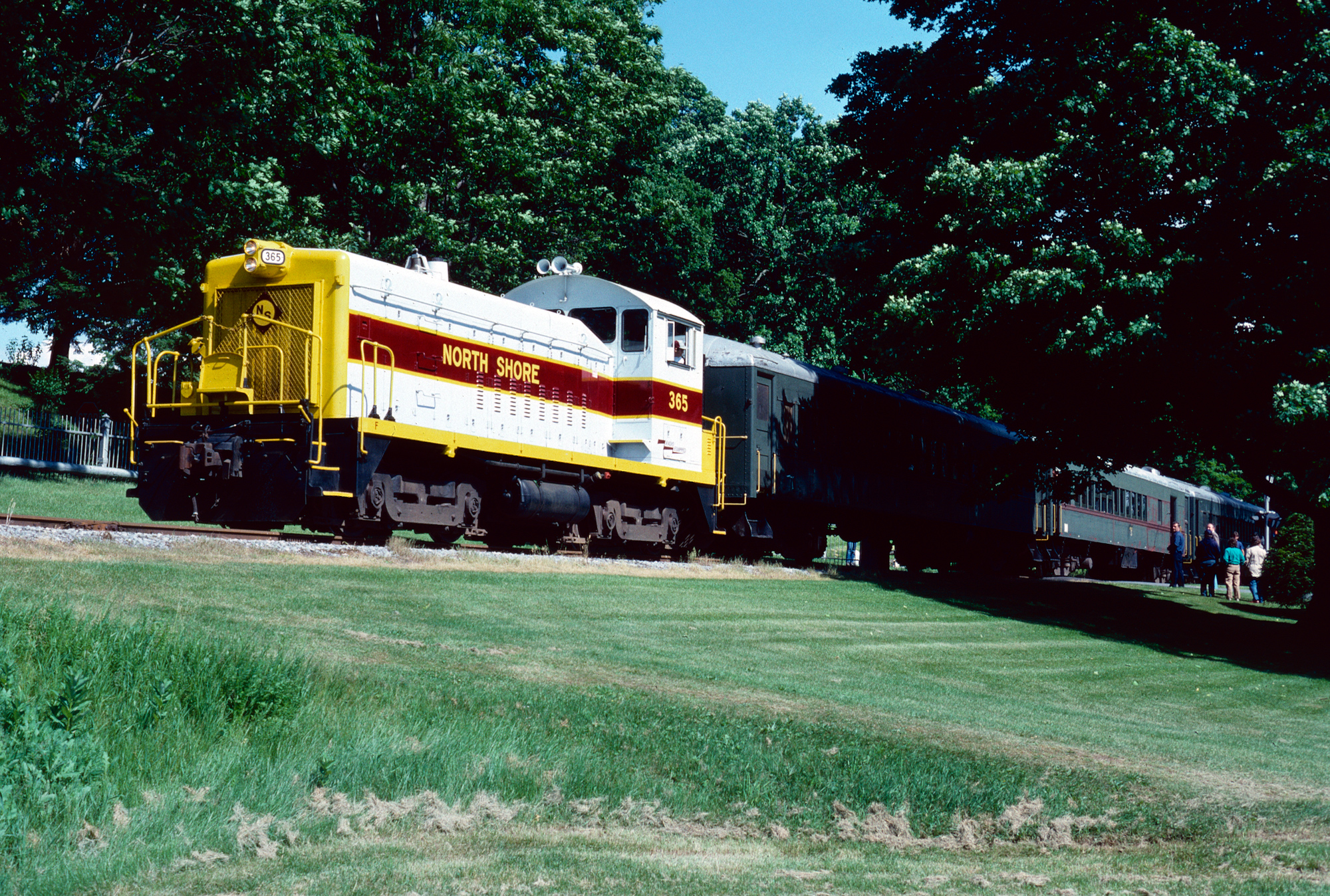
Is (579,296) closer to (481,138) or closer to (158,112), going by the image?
(158,112)

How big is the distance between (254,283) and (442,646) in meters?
7.54

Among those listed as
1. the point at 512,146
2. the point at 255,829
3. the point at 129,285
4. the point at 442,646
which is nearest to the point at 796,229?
the point at 512,146

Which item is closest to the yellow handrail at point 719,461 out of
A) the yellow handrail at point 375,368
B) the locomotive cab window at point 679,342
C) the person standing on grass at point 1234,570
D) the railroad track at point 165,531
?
the locomotive cab window at point 679,342

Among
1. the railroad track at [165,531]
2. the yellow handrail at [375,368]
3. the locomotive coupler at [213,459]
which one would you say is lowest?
the railroad track at [165,531]

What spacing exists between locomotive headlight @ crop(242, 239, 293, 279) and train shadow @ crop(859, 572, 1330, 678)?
12.1 m

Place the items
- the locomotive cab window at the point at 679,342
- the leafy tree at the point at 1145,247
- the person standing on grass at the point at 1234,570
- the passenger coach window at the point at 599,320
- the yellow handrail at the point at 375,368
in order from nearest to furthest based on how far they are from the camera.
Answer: the yellow handrail at the point at 375,368, the leafy tree at the point at 1145,247, the passenger coach window at the point at 599,320, the locomotive cab window at the point at 679,342, the person standing on grass at the point at 1234,570

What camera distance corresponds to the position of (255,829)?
7.12 meters

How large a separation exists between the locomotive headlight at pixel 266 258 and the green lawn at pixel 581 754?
3.79 m

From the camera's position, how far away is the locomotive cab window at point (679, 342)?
21969mm

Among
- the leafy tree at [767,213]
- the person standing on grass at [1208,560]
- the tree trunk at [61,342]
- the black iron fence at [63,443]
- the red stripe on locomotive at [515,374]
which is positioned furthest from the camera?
the leafy tree at [767,213]

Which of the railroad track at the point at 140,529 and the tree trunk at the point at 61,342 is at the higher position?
the tree trunk at the point at 61,342

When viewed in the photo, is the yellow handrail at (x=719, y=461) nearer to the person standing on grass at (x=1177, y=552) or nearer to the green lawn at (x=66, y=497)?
the green lawn at (x=66, y=497)

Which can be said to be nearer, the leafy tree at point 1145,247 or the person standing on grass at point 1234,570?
the leafy tree at point 1145,247

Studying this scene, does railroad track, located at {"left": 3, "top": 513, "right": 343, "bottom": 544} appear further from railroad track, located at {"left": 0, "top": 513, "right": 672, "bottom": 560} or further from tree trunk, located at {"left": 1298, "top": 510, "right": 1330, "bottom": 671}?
tree trunk, located at {"left": 1298, "top": 510, "right": 1330, "bottom": 671}
